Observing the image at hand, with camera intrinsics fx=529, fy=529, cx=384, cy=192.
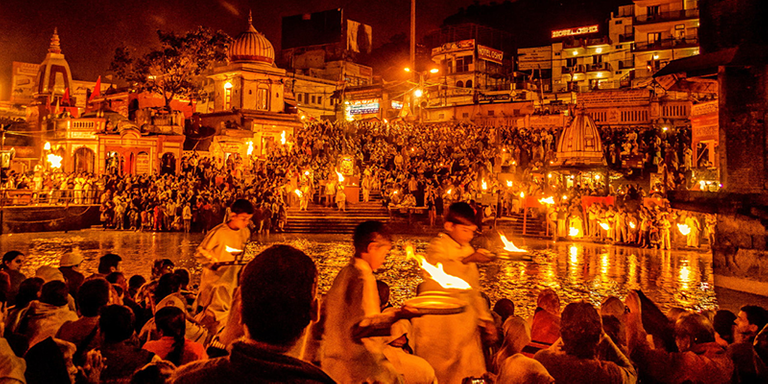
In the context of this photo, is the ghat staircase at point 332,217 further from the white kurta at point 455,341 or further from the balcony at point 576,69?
the balcony at point 576,69

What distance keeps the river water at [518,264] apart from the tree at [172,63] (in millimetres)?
23424

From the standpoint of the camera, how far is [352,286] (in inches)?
145

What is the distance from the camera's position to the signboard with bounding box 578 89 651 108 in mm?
43622

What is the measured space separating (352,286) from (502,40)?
77170 millimetres

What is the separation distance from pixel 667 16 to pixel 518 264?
146ft

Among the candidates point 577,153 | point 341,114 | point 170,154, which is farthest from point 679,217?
point 341,114

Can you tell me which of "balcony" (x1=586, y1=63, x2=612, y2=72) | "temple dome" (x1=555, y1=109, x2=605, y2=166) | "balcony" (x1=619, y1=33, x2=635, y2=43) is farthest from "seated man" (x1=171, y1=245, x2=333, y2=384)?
"balcony" (x1=619, y1=33, x2=635, y2=43)

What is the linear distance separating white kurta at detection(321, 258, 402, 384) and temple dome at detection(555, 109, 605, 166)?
734 inches

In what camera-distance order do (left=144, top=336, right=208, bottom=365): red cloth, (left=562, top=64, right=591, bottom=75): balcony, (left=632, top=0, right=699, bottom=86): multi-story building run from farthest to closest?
1. (left=562, top=64, right=591, bottom=75): balcony
2. (left=632, top=0, right=699, bottom=86): multi-story building
3. (left=144, top=336, right=208, bottom=365): red cloth

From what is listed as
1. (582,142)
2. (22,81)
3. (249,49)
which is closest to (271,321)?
(582,142)

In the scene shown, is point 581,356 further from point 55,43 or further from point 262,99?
point 55,43

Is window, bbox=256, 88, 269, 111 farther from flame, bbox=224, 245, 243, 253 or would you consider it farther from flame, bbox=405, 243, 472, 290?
flame, bbox=405, 243, 472, 290

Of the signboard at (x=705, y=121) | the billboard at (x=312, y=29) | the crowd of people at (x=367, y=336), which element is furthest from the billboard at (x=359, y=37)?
the crowd of people at (x=367, y=336)

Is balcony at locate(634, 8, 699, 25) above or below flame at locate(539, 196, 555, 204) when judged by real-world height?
above
